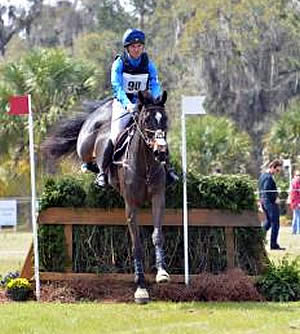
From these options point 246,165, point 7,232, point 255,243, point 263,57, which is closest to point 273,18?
point 263,57

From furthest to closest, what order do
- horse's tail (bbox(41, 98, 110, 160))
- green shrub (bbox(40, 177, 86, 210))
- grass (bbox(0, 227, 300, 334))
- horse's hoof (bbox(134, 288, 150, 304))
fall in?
horse's tail (bbox(41, 98, 110, 160)) < green shrub (bbox(40, 177, 86, 210)) < horse's hoof (bbox(134, 288, 150, 304)) < grass (bbox(0, 227, 300, 334))

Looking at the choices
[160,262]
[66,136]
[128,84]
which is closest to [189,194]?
[160,262]

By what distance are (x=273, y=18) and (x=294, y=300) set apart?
3665 cm

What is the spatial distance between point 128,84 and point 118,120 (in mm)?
489

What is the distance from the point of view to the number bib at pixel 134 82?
10.6 metres

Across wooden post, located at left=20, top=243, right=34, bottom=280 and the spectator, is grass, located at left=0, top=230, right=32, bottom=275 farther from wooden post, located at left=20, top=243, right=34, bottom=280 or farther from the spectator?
the spectator

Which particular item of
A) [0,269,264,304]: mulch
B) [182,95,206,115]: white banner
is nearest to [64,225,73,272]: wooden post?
[0,269,264,304]: mulch

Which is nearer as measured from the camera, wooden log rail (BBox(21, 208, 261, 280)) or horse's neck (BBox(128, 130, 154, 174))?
horse's neck (BBox(128, 130, 154, 174))

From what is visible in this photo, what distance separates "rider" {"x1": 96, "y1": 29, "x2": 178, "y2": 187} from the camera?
404 inches

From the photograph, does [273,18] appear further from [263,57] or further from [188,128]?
[188,128]

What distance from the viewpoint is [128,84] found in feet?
34.8

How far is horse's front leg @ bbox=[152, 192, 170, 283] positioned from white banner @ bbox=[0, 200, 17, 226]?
17.3m

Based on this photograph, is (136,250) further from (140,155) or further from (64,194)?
(64,194)

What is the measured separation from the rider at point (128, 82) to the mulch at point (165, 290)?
4.07ft
